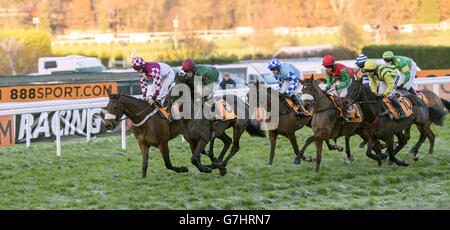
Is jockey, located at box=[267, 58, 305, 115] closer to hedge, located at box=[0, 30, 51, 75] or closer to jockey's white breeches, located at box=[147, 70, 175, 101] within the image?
jockey's white breeches, located at box=[147, 70, 175, 101]

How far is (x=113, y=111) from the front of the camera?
27.3 feet

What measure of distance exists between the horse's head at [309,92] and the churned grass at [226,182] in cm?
90

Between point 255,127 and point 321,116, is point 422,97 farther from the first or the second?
point 255,127

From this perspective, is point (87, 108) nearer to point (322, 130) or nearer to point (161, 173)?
point (161, 173)

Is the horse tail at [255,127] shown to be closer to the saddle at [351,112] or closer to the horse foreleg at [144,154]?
the saddle at [351,112]

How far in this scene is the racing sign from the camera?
1609 centimetres

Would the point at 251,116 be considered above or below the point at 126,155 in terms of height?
above

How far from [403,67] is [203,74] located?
2.86 meters

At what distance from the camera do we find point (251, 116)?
9.48 metres

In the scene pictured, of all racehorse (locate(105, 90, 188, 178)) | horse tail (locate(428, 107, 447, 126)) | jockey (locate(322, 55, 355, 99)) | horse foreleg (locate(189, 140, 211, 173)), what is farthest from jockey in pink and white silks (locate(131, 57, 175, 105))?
horse tail (locate(428, 107, 447, 126))

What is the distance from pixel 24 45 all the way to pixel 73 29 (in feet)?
79.4

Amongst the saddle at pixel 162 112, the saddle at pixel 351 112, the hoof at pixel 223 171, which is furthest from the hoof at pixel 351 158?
the saddle at pixel 162 112

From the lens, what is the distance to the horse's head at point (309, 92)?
8.55 m
